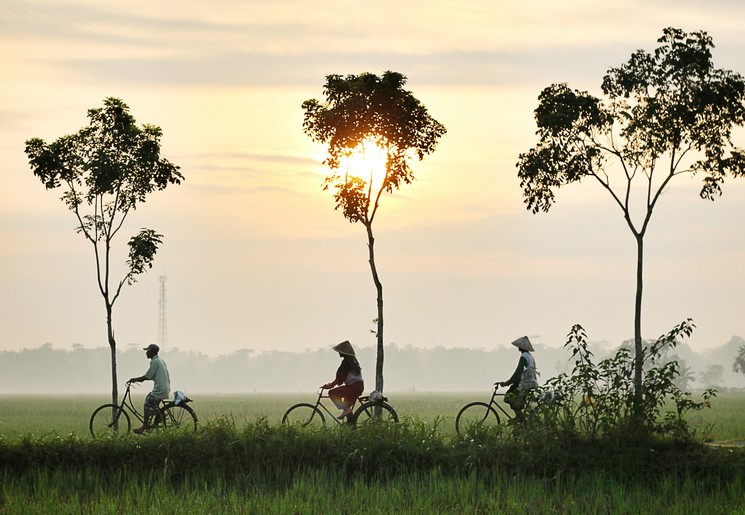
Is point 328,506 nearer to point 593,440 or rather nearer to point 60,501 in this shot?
point 60,501

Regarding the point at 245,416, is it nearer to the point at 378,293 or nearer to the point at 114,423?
the point at 378,293

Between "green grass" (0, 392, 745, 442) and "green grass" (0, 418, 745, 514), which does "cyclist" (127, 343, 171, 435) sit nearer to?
"green grass" (0, 392, 745, 442)

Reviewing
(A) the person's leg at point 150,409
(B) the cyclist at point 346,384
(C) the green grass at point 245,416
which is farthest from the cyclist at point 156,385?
(B) the cyclist at point 346,384

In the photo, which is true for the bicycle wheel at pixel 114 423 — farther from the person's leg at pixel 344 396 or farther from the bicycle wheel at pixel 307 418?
the person's leg at pixel 344 396

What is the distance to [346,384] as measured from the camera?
2180 centimetres

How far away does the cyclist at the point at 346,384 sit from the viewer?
21.7 metres

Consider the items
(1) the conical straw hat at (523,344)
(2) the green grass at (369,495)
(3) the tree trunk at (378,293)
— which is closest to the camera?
(2) the green grass at (369,495)

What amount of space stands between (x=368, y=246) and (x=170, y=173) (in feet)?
23.4

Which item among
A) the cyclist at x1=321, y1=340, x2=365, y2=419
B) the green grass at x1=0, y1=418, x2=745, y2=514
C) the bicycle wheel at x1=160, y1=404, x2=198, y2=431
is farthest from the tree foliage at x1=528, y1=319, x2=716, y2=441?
the bicycle wheel at x1=160, y1=404, x2=198, y2=431

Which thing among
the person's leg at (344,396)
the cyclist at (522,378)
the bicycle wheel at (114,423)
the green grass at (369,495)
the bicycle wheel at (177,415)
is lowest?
the green grass at (369,495)

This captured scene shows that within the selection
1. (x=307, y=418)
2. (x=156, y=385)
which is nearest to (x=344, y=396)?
(x=307, y=418)

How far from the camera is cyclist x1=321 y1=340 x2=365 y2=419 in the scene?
71.2 feet

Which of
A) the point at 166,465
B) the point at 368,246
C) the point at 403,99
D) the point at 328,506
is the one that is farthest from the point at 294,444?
the point at 403,99

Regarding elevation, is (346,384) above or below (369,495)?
above
